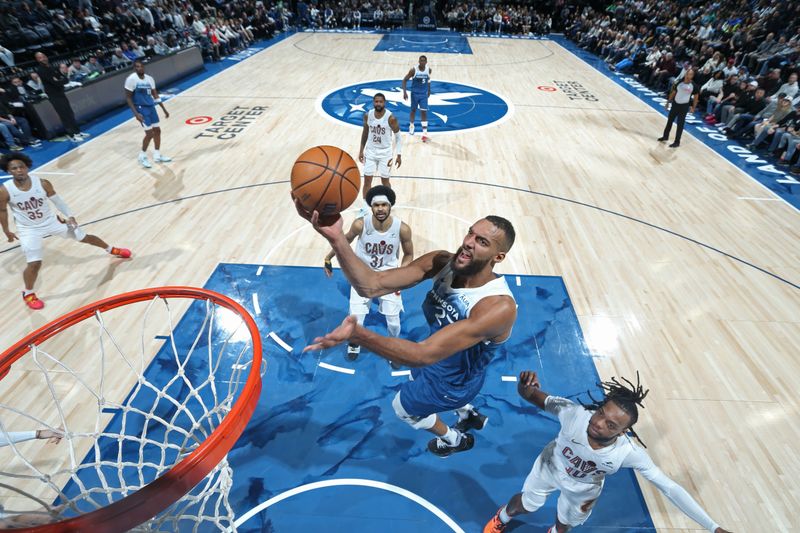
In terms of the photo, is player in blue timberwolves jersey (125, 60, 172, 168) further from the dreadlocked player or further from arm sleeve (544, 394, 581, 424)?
the dreadlocked player

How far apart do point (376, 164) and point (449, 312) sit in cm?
468

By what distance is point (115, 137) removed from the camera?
383 inches

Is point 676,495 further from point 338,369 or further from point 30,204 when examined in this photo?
point 30,204

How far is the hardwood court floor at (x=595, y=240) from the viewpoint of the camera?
4.02 m

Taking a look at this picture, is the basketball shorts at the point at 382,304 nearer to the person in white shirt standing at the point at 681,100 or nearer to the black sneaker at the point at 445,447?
the black sneaker at the point at 445,447

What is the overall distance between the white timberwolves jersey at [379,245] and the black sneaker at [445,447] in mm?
1753

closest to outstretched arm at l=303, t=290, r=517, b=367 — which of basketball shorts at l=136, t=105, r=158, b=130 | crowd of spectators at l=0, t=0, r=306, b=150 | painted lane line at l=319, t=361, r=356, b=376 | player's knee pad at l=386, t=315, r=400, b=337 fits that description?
player's knee pad at l=386, t=315, r=400, b=337

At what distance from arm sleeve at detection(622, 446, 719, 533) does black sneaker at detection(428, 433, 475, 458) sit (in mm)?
1441

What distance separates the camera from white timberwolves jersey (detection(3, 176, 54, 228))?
4.69 meters

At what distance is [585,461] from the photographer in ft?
8.53

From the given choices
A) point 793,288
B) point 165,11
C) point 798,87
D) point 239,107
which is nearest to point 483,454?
point 793,288

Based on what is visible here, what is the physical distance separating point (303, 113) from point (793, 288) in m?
10.4

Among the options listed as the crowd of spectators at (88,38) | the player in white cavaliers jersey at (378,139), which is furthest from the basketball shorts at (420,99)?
the crowd of spectators at (88,38)

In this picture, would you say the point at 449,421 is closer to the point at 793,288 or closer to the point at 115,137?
the point at 793,288
